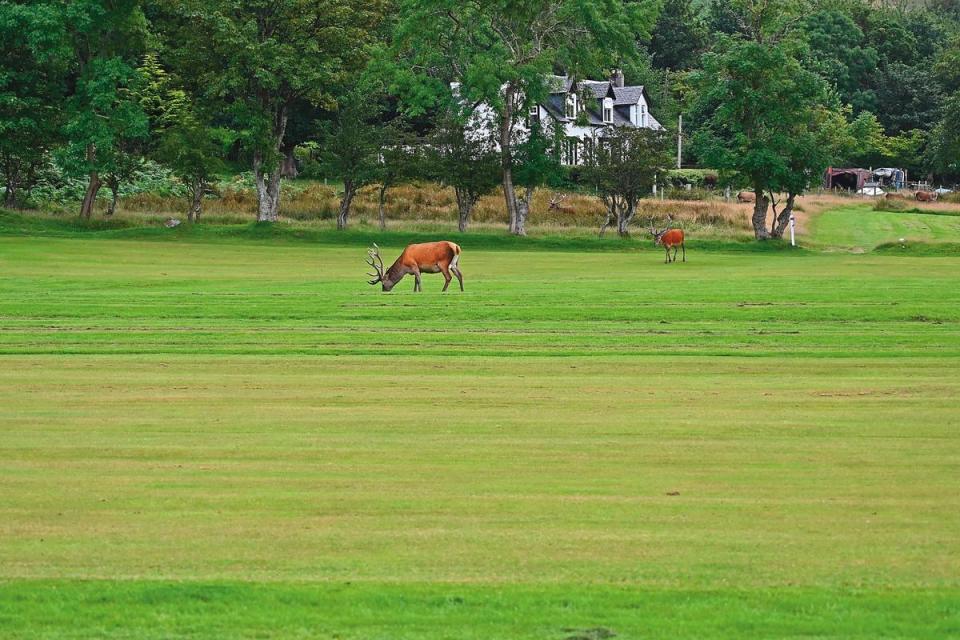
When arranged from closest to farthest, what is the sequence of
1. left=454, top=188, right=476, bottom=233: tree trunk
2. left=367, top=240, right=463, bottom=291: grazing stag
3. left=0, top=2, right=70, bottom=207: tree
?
1. left=367, top=240, right=463, bottom=291: grazing stag
2. left=0, top=2, right=70, bottom=207: tree
3. left=454, top=188, right=476, bottom=233: tree trunk

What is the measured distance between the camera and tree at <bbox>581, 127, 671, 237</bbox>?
6312cm

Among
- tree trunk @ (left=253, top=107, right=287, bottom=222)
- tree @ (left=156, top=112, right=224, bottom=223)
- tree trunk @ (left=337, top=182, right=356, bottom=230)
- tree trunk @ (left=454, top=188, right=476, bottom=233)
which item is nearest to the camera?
tree @ (left=156, top=112, right=224, bottom=223)

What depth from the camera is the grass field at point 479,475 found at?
8.28m

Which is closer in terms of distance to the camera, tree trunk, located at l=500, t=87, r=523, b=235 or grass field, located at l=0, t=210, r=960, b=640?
grass field, located at l=0, t=210, r=960, b=640

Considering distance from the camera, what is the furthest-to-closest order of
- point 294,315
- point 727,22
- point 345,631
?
point 727,22 → point 294,315 → point 345,631

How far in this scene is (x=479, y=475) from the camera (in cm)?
1194

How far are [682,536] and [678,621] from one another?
2052 millimetres

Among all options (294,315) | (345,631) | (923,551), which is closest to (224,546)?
(345,631)

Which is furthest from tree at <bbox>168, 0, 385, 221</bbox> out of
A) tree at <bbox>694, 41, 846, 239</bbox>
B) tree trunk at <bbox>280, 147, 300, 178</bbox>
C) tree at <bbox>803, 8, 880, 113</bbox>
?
tree at <bbox>803, 8, 880, 113</bbox>

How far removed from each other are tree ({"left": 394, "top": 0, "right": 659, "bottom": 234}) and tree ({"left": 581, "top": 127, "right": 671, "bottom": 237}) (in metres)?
3.80

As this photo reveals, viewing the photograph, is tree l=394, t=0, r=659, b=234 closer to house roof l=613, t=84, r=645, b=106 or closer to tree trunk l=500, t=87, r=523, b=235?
tree trunk l=500, t=87, r=523, b=235

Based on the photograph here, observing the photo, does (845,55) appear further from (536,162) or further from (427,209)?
(536,162)

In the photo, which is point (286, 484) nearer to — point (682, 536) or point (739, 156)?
point (682, 536)

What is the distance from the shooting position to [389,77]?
6378cm
